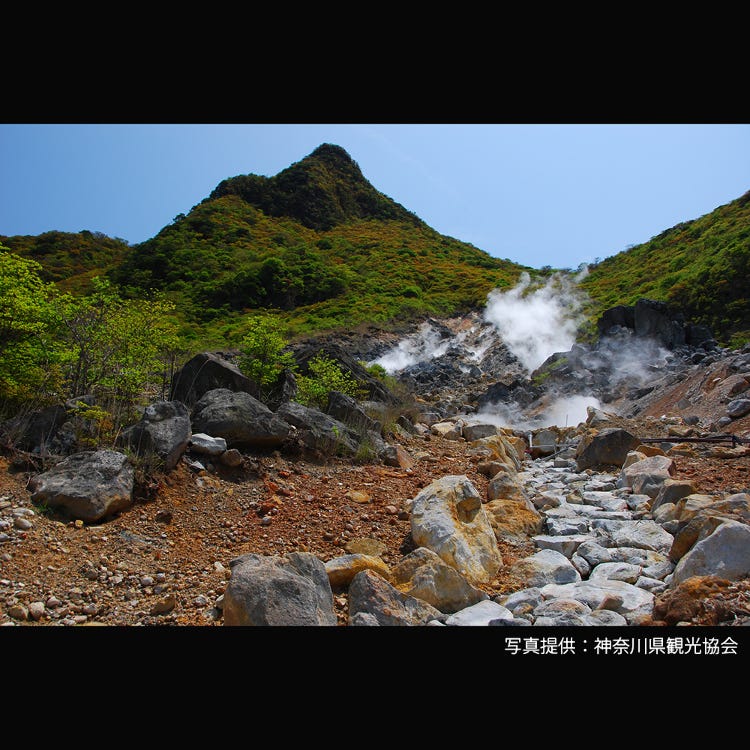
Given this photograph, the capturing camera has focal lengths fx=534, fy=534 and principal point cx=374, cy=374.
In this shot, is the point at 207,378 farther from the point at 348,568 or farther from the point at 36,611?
the point at 36,611

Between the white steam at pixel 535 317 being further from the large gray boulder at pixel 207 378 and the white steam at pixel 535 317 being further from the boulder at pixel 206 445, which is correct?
the boulder at pixel 206 445

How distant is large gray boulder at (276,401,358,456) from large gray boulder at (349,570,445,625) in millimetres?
3170

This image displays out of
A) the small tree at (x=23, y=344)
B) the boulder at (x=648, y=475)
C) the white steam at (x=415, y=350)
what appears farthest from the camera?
the white steam at (x=415, y=350)

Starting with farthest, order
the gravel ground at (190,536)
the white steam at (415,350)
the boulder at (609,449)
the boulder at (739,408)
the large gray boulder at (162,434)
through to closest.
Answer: the white steam at (415,350), the boulder at (739,408), the boulder at (609,449), the large gray boulder at (162,434), the gravel ground at (190,536)

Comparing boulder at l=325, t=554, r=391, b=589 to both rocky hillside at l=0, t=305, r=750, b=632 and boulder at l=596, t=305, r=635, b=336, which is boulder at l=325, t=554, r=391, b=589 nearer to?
rocky hillside at l=0, t=305, r=750, b=632

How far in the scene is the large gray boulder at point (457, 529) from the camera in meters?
4.13

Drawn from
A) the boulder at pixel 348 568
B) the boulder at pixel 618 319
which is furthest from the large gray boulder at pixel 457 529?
the boulder at pixel 618 319

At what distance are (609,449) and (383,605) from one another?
6241 millimetres

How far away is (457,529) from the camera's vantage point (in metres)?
4.42

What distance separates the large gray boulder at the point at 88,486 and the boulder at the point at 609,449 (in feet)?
22.4

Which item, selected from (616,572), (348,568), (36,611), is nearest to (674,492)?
(616,572)

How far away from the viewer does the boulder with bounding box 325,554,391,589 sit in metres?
3.66

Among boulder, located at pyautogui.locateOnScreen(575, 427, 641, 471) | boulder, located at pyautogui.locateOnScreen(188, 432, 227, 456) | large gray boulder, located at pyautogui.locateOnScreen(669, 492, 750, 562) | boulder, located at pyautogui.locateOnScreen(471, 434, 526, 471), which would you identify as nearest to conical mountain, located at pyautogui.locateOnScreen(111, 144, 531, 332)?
boulder, located at pyautogui.locateOnScreen(471, 434, 526, 471)
